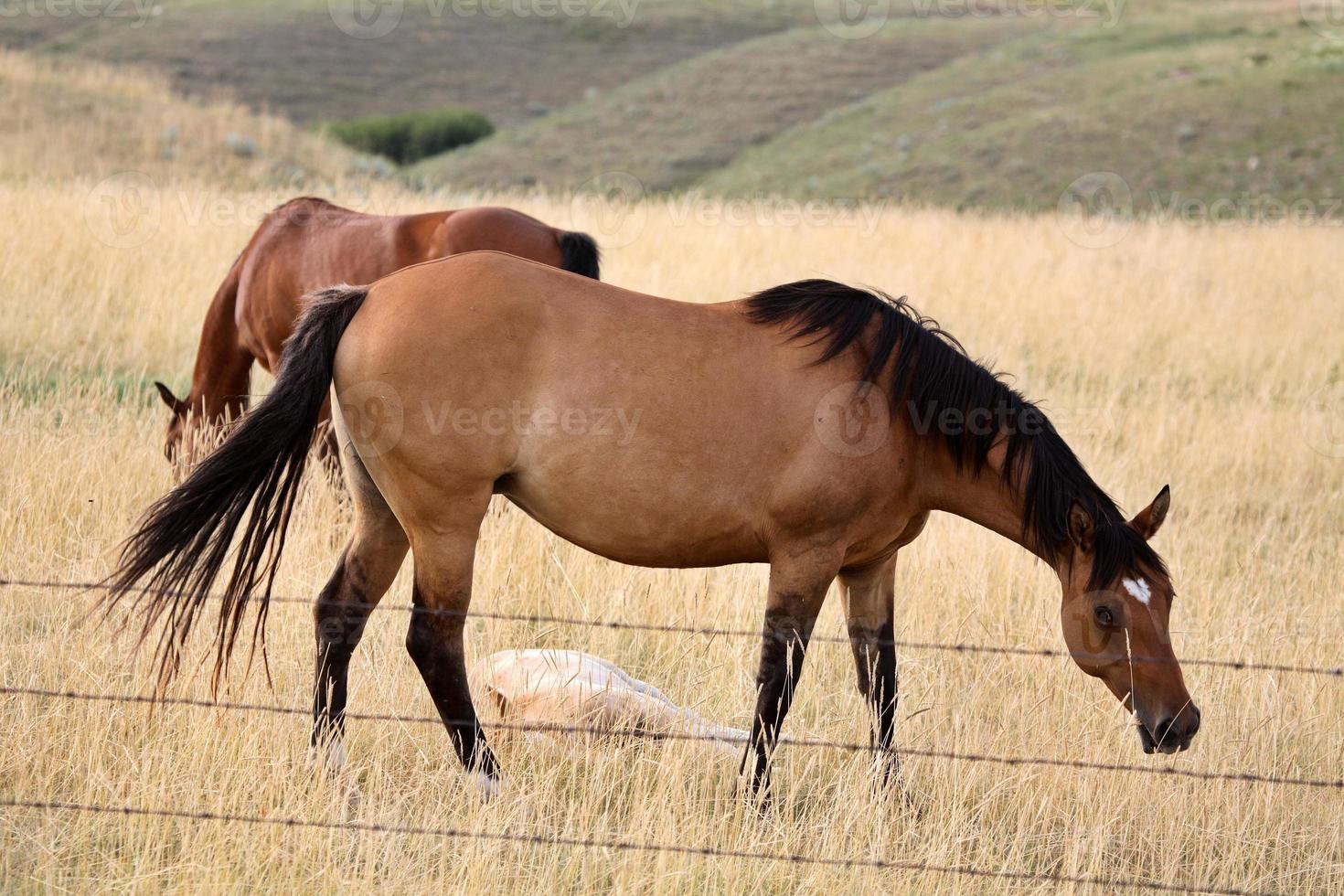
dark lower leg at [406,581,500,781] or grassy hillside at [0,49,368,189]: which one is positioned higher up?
dark lower leg at [406,581,500,781]

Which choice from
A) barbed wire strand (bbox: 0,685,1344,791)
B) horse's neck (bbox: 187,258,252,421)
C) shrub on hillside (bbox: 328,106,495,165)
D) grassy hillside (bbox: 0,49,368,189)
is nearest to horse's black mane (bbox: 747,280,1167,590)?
barbed wire strand (bbox: 0,685,1344,791)

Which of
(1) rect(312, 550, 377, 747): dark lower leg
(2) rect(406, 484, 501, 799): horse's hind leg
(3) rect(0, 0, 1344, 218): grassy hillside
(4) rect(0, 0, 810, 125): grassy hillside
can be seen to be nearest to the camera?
(2) rect(406, 484, 501, 799): horse's hind leg

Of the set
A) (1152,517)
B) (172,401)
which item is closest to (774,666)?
(1152,517)

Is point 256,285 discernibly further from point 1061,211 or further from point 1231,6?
point 1231,6

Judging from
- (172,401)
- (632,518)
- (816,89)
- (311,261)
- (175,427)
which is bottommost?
(816,89)

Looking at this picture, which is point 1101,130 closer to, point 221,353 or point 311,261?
point 311,261

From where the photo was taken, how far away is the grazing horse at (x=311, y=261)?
22.7 feet

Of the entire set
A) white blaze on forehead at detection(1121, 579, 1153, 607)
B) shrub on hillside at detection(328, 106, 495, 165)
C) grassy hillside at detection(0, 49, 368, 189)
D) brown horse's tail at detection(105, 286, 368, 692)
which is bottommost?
shrub on hillside at detection(328, 106, 495, 165)

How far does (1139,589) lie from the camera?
361 centimetres

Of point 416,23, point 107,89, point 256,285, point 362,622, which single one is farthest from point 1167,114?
point 416,23

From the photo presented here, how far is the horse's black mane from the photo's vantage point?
3.74m

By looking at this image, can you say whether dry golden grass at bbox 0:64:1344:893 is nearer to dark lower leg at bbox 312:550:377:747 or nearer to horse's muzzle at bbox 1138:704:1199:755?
dark lower leg at bbox 312:550:377:747

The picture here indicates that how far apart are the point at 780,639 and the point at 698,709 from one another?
0.93 meters

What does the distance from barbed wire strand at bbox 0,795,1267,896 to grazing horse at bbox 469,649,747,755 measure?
0.58m
